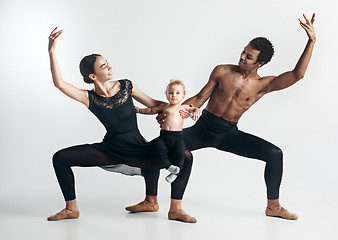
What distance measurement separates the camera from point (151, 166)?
5.87m

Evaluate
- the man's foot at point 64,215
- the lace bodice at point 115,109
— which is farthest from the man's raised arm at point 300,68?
the man's foot at point 64,215

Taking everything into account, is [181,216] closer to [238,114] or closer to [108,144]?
[108,144]

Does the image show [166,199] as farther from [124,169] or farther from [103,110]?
[103,110]

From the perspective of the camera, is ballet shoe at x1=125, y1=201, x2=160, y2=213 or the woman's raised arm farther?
ballet shoe at x1=125, y1=201, x2=160, y2=213

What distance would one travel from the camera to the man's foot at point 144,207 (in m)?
6.14

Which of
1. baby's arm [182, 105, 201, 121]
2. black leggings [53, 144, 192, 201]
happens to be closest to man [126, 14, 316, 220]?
baby's arm [182, 105, 201, 121]

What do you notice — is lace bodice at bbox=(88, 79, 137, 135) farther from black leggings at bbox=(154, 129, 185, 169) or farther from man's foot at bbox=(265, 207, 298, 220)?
man's foot at bbox=(265, 207, 298, 220)

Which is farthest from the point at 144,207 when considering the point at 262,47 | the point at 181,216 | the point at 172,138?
the point at 262,47

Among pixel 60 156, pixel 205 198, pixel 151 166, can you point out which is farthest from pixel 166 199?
pixel 60 156

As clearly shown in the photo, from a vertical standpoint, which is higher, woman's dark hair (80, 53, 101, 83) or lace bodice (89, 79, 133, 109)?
woman's dark hair (80, 53, 101, 83)

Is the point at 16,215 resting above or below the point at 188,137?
below

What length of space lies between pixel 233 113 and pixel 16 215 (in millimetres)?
2211

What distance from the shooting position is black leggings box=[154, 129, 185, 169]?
222 inches

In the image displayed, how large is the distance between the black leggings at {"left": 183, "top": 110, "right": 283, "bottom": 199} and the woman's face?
0.97 metres
